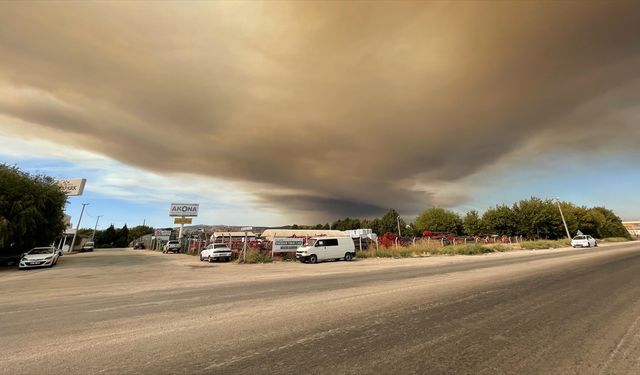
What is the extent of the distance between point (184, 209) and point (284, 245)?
47.8 metres

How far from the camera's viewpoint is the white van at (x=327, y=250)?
25844mm

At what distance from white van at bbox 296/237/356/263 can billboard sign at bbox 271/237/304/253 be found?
2.26 metres

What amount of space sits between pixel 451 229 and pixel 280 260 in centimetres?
7005

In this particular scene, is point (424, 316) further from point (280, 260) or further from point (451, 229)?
point (451, 229)

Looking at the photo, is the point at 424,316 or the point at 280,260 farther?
the point at 280,260

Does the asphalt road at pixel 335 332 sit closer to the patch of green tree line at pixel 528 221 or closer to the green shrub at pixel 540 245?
the green shrub at pixel 540 245

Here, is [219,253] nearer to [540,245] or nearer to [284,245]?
[284,245]

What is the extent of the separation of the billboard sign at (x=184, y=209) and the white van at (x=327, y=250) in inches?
1919

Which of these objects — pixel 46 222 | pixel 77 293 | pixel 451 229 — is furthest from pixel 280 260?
pixel 451 229

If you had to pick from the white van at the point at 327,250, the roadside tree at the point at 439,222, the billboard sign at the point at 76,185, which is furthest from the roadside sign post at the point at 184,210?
the roadside tree at the point at 439,222

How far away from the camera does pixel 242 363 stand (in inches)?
166

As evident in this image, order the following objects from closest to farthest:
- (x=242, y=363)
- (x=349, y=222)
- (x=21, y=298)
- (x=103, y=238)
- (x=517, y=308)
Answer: (x=242, y=363) → (x=517, y=308) → (x=21, y=298) → (x=103, y=238) → (x=349, y=222)

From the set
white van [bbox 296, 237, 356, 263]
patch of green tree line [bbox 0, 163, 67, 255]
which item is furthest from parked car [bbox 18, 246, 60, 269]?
white van [bbox 296, 237, 356, 263]

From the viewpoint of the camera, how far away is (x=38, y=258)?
24.0m
